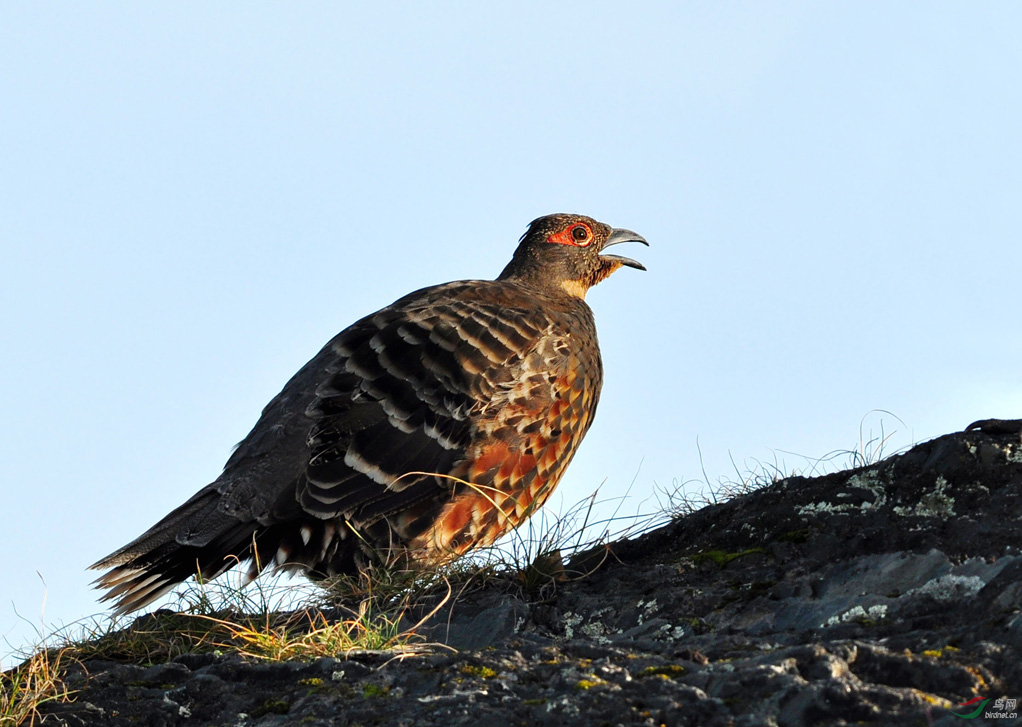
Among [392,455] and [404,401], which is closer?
[392,455]

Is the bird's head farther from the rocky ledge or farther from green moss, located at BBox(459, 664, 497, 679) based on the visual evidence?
green moss, located at BBox(459, 664, 497, 679)

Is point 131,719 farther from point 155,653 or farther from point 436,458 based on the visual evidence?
point 436,458

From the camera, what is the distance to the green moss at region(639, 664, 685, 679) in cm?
371

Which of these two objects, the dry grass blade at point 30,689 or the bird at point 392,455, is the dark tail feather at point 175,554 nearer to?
the bird at point 392,455

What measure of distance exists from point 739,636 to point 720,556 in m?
1.18

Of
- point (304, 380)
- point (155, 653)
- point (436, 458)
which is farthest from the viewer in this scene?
point (304, 380)

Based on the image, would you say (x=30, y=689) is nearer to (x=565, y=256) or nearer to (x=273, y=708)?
(x=273, y=708)

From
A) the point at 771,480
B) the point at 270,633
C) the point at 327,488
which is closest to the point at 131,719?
the point at 270,633

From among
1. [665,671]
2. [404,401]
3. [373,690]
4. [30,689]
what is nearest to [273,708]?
[373,690]

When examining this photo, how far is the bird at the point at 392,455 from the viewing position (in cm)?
687

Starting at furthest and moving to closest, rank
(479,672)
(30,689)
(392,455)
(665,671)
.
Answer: (392,455), (30,689), (479,672), (665,671)

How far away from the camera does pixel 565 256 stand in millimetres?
9227

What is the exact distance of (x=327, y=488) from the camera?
6.87m

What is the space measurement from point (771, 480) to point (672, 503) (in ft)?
1.99
